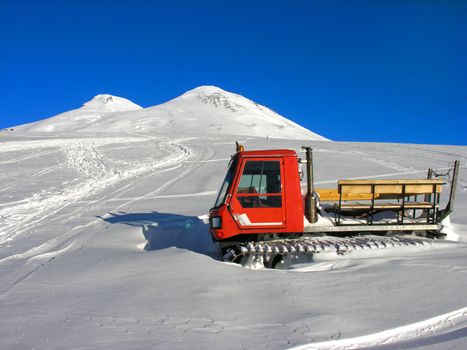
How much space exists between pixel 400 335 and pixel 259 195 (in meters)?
3.54

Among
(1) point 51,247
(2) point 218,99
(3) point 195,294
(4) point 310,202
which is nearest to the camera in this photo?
(3) point 195,294

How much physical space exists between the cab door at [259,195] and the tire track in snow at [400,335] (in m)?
3.24


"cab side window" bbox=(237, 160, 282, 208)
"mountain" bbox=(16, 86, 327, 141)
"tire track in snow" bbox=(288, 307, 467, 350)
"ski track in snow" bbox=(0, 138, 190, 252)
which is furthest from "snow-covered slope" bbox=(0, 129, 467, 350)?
"mountain" bbox=(16, 86, 327, 141)

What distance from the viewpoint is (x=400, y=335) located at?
12.0ft

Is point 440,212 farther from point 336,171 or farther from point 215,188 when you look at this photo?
point 336,171

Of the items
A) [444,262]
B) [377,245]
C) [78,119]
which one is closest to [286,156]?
[377,245]

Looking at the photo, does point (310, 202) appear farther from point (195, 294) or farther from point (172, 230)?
A: point (172, 230)

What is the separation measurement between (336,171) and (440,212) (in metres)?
12.2

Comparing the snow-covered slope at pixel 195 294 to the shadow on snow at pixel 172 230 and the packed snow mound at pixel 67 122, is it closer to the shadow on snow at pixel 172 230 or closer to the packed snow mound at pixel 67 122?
the shadow on snow at pixel 172 230

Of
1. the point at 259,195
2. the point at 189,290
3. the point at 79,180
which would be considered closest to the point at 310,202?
the point at 259,195

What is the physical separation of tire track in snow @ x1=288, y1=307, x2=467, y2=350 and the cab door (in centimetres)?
324

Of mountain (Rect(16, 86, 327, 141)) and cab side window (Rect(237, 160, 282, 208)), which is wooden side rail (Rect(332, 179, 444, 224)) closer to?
cab side window (Rect(237, 160, 282, 208))

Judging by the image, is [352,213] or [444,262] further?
[352,213]

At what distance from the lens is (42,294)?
5.14 m
